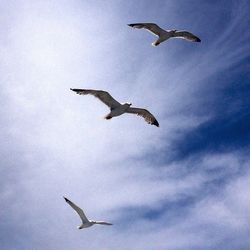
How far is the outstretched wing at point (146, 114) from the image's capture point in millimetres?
41562

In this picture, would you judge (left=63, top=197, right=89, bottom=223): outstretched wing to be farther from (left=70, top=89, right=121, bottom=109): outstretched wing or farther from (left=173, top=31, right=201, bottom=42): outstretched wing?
(left=173, top=31, right=201, bottom=42): outstretched wing

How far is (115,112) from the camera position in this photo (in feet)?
127

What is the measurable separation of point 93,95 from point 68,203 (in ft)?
59.5

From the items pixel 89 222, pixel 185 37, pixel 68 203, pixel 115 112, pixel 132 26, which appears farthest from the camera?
pixel 89 222

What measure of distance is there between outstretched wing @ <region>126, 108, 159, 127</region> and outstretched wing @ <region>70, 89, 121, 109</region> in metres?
2.81

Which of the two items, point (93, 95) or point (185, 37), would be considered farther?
point (185, 37)

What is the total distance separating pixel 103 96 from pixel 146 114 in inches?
252

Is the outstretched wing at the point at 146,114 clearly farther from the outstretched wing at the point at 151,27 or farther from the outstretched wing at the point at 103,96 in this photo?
the outstretched wing at the point at 151,27

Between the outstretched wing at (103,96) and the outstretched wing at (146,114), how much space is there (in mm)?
2809

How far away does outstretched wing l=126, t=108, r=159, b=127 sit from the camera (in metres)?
41.6

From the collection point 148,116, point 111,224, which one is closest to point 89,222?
point 111,224

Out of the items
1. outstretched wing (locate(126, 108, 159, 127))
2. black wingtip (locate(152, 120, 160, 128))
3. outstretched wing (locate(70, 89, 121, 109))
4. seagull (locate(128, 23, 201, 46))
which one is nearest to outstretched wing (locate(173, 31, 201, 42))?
seagull (locate(128, 23, 201, 46))

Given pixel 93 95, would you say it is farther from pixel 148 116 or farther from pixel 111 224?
pixel 111 224

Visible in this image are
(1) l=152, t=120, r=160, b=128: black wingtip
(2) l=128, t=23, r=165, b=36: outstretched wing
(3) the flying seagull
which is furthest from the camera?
(3) the flying seagull
